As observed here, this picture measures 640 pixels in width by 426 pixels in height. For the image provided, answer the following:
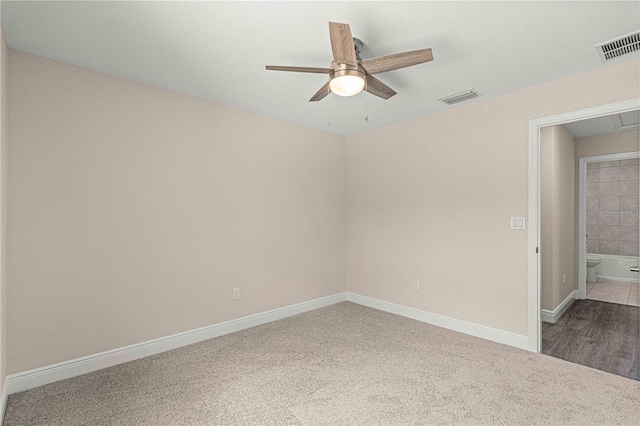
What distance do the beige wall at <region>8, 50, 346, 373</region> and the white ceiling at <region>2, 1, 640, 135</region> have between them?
0.33m

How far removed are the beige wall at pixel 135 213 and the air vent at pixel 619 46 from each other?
2.98 metres

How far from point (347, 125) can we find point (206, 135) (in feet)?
5.95

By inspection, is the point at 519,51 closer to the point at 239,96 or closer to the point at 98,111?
the point at 239,96

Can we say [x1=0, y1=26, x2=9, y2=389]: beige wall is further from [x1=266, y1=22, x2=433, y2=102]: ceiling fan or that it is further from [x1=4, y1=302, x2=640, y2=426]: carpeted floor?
[x1=266, y1=22, x2=433, y2=102]: ceiling fan

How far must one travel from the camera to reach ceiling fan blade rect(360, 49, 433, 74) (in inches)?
73.0

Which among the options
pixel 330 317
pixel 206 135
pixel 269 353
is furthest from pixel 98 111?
pixel 330 317

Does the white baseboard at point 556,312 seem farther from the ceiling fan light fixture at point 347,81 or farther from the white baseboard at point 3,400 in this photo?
the white baseboard at point 3,400

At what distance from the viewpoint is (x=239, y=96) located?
3152 mm

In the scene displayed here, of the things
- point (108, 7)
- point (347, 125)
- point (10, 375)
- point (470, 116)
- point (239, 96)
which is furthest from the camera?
point (347, 125)

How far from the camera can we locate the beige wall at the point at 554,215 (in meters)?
3.80

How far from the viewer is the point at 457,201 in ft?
11.5

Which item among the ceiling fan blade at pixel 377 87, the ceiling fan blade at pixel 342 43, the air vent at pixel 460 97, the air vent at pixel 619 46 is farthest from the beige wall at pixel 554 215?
the ceiling fan blade at pixel 342 43

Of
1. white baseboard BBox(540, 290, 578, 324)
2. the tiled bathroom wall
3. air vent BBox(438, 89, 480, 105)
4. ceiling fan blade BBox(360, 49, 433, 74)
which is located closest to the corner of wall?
ceiling fan blade BBox(360, 49, 433, 74)

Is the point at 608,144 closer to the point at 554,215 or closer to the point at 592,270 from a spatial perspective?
the point at 554,215
